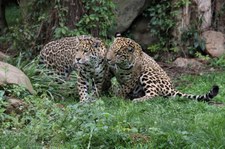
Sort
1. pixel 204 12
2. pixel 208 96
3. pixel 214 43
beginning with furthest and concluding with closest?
1. pixel 204 12
2. pixel 214 43
3. pixel 208 96

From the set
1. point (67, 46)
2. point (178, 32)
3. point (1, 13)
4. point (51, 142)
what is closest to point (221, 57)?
point (178, 32)

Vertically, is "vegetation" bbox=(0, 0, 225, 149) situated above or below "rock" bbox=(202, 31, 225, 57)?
above

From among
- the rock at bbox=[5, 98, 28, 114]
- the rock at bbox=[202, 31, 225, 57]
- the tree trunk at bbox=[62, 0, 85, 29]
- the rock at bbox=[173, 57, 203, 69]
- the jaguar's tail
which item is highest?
the tree trunk at bbox=[62, 0, 85, 29]

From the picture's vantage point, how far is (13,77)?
347 inches

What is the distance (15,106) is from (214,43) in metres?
6.84

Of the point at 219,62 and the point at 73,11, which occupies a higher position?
the point at 73,11

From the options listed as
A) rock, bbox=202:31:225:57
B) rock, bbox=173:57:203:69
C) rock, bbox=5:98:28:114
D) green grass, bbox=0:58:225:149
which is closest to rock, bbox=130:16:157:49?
rock, bbox=173:57:203:69

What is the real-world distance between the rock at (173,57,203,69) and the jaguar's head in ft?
11.1

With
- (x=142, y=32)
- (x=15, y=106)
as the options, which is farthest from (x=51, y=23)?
(x=15, y=106)

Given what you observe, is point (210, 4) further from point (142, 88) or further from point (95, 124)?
point (95, 124)

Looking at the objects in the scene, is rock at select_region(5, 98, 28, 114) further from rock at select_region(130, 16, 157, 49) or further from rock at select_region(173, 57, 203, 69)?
rock at select_region(130, 16, 157, 49)

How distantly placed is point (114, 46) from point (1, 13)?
6.98 metres

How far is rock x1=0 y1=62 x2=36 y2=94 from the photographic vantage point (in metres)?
8.66

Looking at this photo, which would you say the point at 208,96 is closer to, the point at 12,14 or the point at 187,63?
the point at 187,63
